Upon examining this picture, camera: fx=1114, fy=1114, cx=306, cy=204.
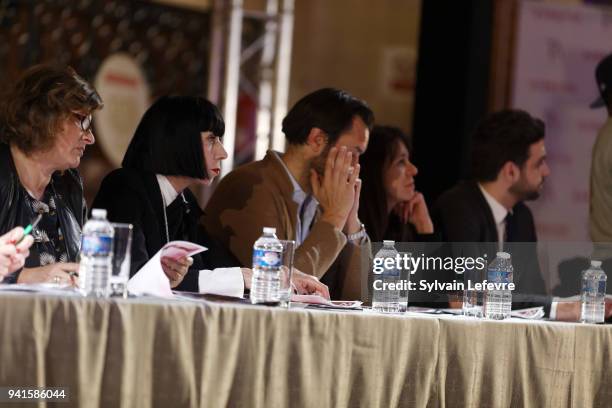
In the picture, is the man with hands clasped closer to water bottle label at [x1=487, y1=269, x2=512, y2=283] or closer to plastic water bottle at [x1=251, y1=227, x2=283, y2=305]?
water bottle label at [x1=487, y1=269, x2=512, y2=283]

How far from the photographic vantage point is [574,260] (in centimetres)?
309

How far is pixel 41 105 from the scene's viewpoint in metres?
2.91

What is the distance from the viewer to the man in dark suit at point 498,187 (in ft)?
13.4

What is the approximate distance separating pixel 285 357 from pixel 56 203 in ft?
3.05

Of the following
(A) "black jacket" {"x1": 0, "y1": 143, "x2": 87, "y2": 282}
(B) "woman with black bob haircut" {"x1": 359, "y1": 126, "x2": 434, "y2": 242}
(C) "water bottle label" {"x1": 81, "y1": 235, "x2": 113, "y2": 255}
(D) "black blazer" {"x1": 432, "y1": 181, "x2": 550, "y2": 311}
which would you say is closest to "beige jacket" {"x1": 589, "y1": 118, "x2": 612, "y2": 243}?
(D) "black blazer" {"x1": 432, "y1": 181, "x2": 550, "y2": 311}

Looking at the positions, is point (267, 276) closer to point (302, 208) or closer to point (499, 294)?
point (499, 294)

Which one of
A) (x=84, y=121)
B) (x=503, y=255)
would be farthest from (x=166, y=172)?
(x=503, y=255)

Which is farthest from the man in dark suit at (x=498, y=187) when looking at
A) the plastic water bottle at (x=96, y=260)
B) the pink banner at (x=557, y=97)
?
the plastic water bottle at (x=96, y=260)

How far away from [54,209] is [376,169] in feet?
4.66

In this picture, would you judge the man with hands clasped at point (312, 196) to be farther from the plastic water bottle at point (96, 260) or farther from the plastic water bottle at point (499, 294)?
the plastic water bottle at point (96, 260)

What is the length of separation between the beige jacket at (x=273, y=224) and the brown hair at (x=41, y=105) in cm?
69

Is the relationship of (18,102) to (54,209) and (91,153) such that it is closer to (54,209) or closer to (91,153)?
(54,209)

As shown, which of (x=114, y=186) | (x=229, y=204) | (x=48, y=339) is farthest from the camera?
(x=229, y=204)

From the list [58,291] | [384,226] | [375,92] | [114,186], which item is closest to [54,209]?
[114,186]
